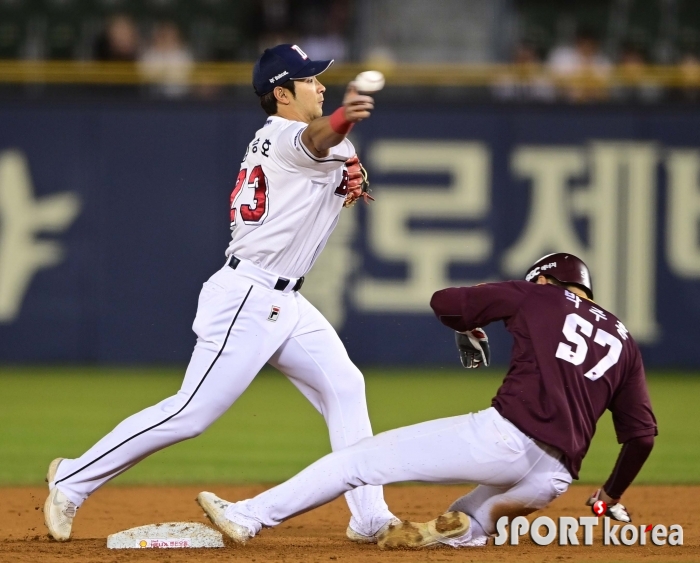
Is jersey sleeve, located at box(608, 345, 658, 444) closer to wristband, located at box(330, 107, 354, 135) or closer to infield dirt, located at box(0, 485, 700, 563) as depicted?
infield dirt, located at box(0, 485, 700, 563)

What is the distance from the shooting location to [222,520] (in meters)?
4.49

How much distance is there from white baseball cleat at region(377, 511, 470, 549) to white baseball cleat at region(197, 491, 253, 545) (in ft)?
1.80

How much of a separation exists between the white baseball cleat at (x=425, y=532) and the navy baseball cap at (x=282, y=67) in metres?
1.86

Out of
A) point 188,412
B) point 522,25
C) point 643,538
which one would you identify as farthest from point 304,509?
point 522,25

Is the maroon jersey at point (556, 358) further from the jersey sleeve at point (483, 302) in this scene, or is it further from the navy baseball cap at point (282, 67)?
the navy baseball cap at point (282, 67)

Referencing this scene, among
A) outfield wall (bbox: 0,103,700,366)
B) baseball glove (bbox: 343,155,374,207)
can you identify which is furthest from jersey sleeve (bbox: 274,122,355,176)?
outfield wall (bbox: 0,103,700,366)

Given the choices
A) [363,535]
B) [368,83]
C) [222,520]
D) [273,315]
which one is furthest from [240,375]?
[368,83]

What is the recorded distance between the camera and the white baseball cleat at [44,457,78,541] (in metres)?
4.69

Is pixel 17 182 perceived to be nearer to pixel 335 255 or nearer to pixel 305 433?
pixel 335 255

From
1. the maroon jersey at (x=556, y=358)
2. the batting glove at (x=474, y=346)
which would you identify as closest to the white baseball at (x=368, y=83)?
the maroon jersey at (x=556, y=358)

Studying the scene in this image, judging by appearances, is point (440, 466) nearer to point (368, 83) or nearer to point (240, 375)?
point (240, 375)

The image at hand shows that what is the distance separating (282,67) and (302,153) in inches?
21.5

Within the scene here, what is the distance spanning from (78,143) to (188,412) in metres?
7.79

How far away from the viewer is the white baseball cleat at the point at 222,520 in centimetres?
443
